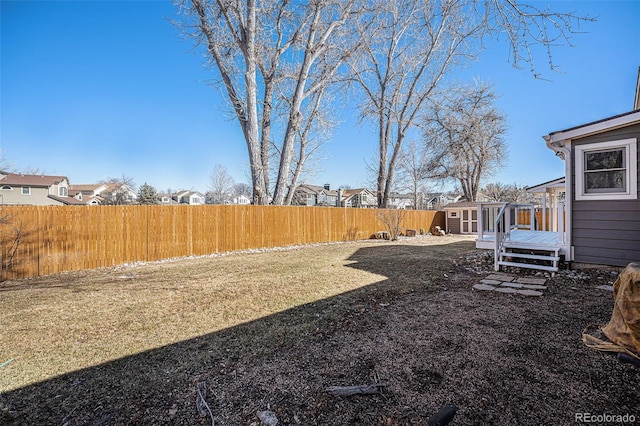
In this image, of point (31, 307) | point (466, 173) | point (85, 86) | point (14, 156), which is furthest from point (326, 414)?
point (466, 173)

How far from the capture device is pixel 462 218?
19.2m

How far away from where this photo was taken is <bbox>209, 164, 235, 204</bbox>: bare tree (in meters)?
36.6

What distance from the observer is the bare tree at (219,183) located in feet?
120

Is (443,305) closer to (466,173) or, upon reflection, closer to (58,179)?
(466,173)

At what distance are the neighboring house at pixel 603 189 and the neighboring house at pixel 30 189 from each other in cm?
3278

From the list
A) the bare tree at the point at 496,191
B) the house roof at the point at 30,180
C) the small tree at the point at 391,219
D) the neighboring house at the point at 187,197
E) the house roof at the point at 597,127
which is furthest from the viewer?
the neighboring house at the point at 187,197

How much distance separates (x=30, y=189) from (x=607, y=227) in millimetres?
36225

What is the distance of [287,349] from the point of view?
2.59m

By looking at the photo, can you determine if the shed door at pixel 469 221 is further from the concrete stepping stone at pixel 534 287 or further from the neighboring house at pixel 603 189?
the concrete stepping stone at pixel 534 287

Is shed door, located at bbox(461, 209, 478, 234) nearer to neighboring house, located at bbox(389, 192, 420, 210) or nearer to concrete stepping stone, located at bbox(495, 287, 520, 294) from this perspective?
neighboring house, located at bbox(389, 192, 420, 210)

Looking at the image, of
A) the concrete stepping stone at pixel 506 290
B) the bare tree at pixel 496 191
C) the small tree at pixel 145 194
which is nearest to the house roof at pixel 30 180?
the small tree at pixel 145 194

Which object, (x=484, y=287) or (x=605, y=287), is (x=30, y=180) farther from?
(x=605, y=287)

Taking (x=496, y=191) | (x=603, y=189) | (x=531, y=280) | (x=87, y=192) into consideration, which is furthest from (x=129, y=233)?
(x=496, y=191)

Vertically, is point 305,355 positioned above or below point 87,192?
below
